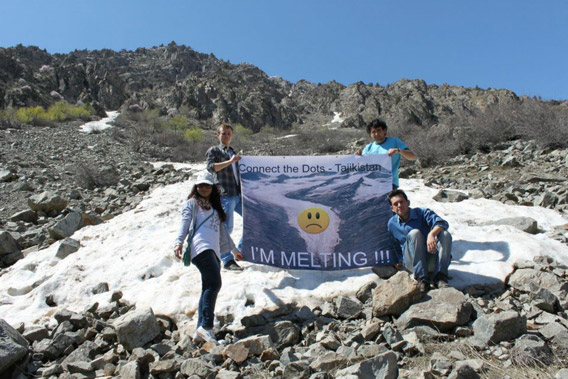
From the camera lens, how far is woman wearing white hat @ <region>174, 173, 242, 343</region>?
323cm

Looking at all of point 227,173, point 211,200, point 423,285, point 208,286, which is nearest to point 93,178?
point 227,173

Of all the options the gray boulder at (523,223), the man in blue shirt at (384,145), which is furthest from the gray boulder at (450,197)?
the man in blue shirt at (384,145)

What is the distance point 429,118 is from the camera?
76750 mm

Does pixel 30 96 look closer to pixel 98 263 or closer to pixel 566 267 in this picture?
pixel 98 263

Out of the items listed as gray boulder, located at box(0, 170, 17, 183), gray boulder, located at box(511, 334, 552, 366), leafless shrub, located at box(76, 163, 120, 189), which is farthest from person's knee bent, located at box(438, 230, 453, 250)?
gray boulder, located at box(0, 170, 17, 183)

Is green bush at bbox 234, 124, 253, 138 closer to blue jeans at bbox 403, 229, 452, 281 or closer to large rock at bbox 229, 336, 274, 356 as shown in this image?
blue jeans at bbox 403, 229, 452, 281

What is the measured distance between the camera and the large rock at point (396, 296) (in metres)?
3.39

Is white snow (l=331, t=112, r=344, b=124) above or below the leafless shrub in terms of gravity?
above

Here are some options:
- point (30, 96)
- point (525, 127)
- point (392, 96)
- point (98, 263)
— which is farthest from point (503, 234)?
point (392, 96)

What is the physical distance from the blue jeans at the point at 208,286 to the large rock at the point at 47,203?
5.78 metres

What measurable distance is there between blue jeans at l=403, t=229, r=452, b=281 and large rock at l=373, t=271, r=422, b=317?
0.84 ft

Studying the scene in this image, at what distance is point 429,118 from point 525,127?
71.4 metres

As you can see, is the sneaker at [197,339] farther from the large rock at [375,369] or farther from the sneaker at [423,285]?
the sneaker at [423,285]

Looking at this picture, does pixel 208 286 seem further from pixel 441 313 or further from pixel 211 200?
pixel 441 313
